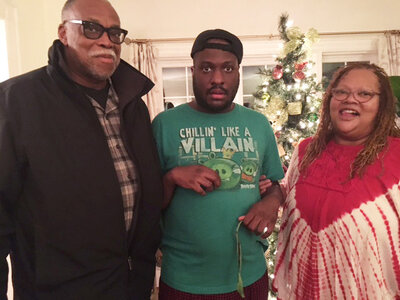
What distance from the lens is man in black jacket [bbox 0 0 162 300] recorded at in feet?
3.22

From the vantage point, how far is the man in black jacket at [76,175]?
0.98 meters

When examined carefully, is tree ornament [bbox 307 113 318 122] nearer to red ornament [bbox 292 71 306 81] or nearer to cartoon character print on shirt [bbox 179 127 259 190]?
red ornament [bbox 292 71 306 81]

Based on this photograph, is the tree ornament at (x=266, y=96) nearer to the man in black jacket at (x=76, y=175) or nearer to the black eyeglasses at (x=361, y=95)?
the black eyeglasses at (x=361, y=95)

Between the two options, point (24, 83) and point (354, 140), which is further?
point (354, 140)

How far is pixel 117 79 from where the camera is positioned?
125 cm

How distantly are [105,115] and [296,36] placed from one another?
2.23 m

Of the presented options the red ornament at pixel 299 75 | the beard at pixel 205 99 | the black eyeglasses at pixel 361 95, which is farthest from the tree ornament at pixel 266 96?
the beard at pixel 205 99

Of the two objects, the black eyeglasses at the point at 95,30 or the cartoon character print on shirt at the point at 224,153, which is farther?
the cartoon character print on shirt at the point at 224,153

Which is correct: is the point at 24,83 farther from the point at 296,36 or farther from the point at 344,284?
the point at 296,36

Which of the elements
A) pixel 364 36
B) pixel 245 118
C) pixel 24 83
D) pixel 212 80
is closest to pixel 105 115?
pixel 24 83

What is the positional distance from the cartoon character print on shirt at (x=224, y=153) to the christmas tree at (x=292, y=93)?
4.93 feet

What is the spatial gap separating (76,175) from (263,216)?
75cm

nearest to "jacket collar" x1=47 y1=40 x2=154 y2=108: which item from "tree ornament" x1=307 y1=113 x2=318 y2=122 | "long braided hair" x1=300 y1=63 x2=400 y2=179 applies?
"long braided hair" x1=300 y1=63 x2=400 y2=179

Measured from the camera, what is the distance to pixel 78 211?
1018 mm
